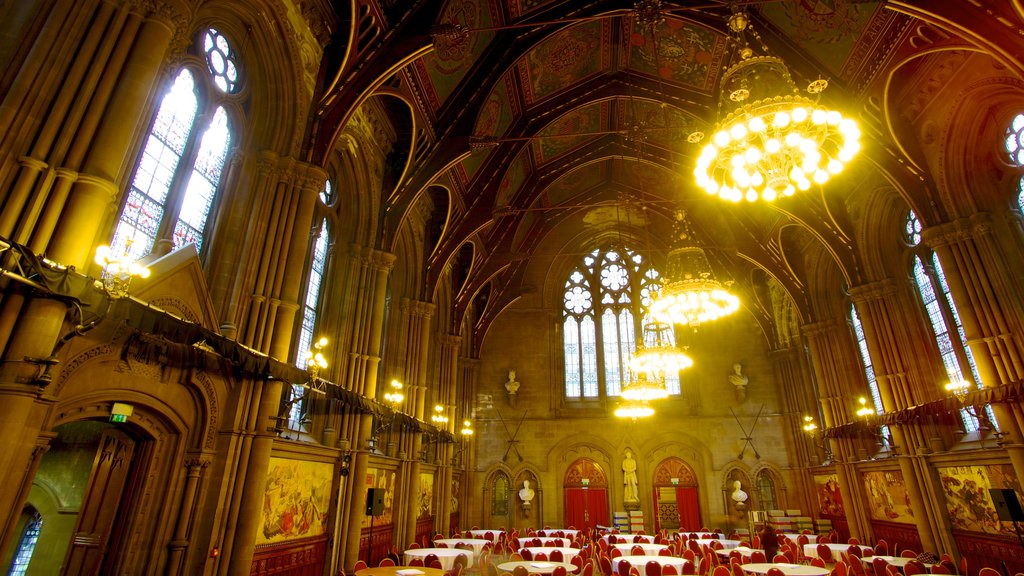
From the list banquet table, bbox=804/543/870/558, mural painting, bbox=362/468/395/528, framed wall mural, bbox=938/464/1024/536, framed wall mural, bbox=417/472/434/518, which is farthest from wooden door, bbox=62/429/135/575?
framed wall mural, bbox=938/464/1024/536

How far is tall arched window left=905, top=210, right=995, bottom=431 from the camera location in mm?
13188

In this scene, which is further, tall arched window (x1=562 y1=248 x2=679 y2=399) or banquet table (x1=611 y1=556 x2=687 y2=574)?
tall arched window (x1=562 y1=248 x2=679 y2=399)

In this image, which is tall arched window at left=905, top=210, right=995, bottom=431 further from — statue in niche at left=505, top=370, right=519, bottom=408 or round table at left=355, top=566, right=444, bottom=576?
statue in niche at left=505, top=370, right=519, bottom=408

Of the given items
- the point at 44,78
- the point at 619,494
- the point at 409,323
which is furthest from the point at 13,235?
the point at 619,494

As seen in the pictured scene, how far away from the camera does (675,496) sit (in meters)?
22.0

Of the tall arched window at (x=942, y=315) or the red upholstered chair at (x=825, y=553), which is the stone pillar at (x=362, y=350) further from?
the tall arched window at (x=942, y=315)

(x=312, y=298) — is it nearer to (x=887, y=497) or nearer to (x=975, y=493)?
(x=975, y=493)

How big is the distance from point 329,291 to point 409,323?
4397 mm

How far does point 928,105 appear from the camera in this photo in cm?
1210

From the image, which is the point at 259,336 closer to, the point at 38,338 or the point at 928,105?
the point at 38,338

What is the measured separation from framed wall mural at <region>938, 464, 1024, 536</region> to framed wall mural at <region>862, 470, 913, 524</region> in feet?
4.62

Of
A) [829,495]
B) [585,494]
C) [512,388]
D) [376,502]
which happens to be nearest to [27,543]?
[376,502]

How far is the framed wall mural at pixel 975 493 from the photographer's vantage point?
11.2m

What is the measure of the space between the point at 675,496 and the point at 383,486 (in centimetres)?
1363
